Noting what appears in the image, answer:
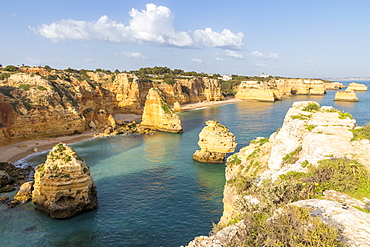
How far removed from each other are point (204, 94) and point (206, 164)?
8264cm

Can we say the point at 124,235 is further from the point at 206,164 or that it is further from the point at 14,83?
the point at 14,83

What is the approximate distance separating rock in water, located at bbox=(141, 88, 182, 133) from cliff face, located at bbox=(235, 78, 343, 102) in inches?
2967

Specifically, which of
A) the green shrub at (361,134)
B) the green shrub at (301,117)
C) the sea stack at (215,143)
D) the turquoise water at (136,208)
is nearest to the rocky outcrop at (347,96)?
the turquoise water at (136,208)

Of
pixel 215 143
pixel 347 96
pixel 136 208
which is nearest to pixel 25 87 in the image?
pixel 215 143

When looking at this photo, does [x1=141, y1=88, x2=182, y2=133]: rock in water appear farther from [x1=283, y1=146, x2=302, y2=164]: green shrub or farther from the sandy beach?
[x1=283, y1=146, x2=302, y2=164]: green shrub

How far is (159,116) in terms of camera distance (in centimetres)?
5500

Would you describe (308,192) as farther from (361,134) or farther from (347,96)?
(347,96)

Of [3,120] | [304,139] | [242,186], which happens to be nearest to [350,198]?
[242,186]

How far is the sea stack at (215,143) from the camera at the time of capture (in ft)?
106

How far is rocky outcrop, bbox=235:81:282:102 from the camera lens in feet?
382

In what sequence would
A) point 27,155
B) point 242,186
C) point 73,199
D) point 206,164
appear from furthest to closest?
point 27,155, point 206,164, point 73,199, point 242,186

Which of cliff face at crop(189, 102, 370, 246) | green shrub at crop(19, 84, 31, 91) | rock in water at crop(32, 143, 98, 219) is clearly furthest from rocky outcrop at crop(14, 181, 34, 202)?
green shrub at crop(19, 84, 31, 91)

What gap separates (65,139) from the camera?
43969mm

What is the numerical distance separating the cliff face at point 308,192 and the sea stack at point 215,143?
15211 mm
